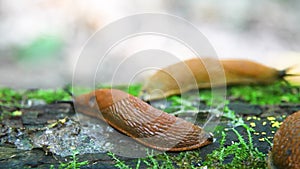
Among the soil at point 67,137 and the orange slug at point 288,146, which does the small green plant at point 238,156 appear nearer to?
the soil at point 67,137

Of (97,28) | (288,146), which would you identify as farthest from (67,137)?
(97,28)

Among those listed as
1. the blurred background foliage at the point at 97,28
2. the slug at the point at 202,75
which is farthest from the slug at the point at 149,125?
the blurred background foliage at the point at 97,28

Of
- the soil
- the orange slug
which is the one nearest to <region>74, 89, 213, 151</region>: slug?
the soil

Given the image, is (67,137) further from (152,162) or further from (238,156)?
(238,156)

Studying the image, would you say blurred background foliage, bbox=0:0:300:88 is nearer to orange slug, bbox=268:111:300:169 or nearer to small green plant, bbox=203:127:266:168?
small green plant, bbox=203:127:266:168

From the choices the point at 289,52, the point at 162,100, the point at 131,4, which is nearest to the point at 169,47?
the point at 131,4

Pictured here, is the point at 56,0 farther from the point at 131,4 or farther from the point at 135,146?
the point at 135,146
